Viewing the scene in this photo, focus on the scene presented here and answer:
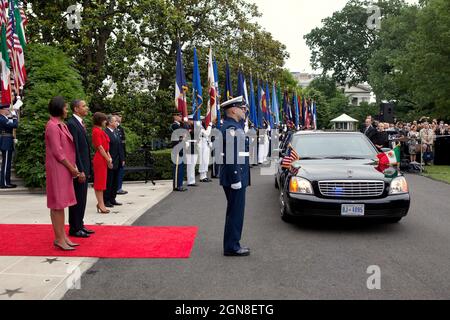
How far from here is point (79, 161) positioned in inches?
245

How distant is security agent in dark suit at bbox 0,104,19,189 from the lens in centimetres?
1082

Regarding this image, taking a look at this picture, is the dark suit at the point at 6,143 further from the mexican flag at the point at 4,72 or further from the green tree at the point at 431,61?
the green tree at the point at 431,61

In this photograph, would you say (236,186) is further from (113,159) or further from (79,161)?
(113,159)

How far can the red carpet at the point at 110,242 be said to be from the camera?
18.9 feet

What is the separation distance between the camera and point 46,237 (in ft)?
21.6

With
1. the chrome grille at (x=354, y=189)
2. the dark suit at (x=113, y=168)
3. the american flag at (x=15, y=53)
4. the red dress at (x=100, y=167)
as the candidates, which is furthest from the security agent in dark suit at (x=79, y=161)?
the american flag at (x=15, y=53)

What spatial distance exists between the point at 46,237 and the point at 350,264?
4108mm

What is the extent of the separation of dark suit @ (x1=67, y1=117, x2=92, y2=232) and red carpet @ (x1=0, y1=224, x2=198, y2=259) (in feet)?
0.88

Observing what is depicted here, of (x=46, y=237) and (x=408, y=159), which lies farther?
(x=408, y=159)

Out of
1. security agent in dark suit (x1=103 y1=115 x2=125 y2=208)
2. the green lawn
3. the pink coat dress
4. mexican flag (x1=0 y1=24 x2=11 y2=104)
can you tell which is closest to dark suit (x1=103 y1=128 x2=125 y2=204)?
security agent in dark suit (x1=103 y1=115 x2=125 y2=208)

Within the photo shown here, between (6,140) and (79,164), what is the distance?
5.57 metres

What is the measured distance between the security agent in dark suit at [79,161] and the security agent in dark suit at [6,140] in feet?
17.0

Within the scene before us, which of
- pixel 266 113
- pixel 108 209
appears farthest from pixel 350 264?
pixel 266 113
